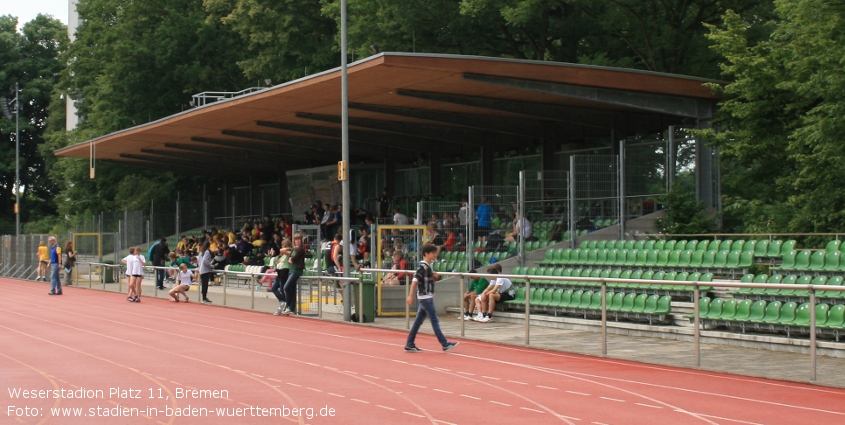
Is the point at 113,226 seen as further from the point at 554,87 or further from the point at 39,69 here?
the point at 39,69

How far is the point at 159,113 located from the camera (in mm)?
53500

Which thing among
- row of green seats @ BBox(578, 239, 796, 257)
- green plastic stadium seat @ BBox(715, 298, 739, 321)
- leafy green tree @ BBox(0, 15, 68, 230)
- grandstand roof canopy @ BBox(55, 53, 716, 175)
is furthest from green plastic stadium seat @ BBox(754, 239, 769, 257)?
leafy green tree @ BBox(0, 15, 68, 230)

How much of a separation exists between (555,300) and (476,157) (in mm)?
17971

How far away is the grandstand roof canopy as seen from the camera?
960 inches

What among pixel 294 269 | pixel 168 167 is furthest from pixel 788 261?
pixel 168 167

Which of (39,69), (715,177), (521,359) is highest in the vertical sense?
(39,69)

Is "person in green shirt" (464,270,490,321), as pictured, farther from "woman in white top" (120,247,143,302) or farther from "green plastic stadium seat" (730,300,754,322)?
"woman in white top" (120,247,143,302)

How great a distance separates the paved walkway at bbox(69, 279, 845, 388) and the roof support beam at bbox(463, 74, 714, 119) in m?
6.21

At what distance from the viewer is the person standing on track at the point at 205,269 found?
1127 inches

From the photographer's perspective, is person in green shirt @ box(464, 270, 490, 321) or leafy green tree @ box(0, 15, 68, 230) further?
leafy green tree @ box(0, 15, 68, 230)

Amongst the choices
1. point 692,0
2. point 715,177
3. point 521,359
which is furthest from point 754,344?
point 692,0

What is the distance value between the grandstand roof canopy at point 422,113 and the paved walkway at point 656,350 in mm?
6057

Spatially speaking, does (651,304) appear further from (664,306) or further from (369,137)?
(369,137)

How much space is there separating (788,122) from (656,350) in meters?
9.05
